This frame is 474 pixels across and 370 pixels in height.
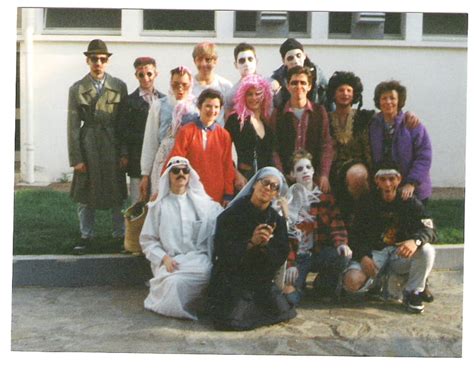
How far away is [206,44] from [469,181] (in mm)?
2008

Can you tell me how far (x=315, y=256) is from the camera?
5.96m

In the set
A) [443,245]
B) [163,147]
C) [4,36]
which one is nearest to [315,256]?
[443,245]

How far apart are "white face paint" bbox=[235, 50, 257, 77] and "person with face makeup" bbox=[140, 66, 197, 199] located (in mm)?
343

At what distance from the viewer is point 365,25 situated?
19.0 ft

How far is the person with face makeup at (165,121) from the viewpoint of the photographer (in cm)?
587

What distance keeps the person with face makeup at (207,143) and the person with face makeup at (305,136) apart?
0.37 metres

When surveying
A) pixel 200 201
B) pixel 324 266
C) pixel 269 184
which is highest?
pixel 269 184

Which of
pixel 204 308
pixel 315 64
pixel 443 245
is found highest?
pixel 315 64

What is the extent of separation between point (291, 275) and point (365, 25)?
1759mm

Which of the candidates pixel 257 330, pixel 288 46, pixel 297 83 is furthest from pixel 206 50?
pixel 257 330

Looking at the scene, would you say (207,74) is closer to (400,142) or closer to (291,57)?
(291,57)

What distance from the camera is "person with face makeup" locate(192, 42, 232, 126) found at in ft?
19.1

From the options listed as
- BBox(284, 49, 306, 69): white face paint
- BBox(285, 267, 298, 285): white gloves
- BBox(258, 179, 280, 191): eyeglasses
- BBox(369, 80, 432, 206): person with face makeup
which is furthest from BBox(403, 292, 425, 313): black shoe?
BBox(284, 49, 306, 69): white face paint

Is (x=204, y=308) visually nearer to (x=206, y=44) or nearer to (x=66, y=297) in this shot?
(x=66, y=297)
